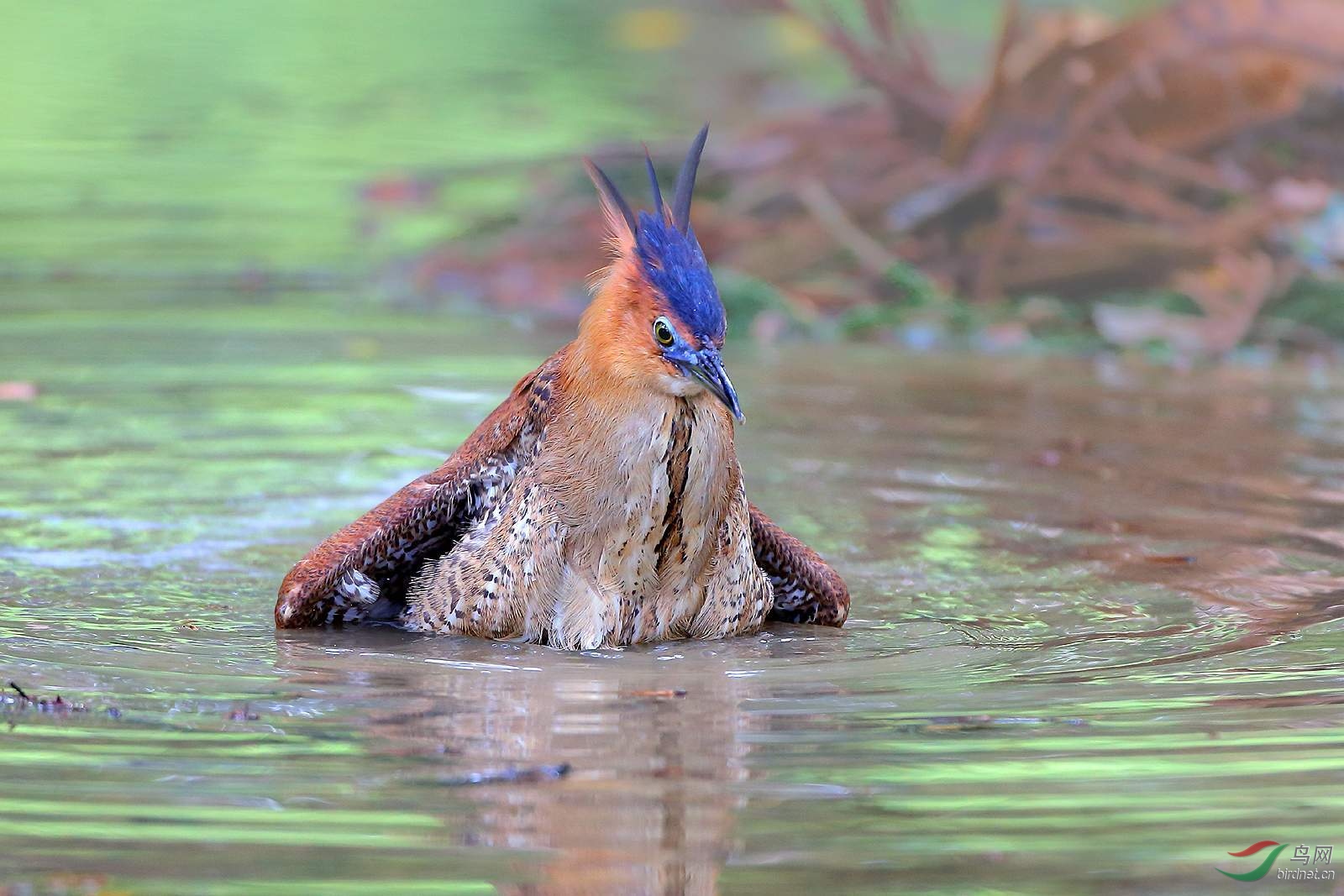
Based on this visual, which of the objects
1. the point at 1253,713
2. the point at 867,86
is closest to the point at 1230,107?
the point at 867,86

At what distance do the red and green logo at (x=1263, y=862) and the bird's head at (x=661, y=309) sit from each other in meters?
1.84

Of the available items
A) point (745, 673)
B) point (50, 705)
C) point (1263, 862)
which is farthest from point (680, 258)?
point (1263, 862)

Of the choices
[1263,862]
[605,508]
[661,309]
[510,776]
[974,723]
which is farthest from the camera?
[605,508]

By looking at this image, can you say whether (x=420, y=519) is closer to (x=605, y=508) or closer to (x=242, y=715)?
(x=605, y=508)

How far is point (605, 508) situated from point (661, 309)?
0.62 meters

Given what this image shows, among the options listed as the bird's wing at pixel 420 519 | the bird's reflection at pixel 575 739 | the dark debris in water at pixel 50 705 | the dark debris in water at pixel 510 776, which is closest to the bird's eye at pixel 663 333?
the bird's wing at pixel 420 519

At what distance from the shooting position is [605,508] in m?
5.90

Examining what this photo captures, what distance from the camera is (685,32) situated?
789 inches

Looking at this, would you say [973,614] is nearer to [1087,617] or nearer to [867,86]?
[1087,617]

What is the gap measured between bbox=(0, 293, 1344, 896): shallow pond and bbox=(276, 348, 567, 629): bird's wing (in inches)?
6.4

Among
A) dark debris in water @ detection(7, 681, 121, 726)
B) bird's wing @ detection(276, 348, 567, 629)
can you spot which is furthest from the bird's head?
dark debris in water @ detection(7, 681, 121, 726)

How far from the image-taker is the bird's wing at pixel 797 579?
649 centimetres

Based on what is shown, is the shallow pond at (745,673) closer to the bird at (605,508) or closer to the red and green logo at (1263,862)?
the red and green logo at (1263,862)

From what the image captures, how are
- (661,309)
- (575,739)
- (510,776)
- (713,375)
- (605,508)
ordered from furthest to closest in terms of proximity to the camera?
1. (605,508)
2. (661,309)
3. (713,375)
4. (575,739)
5. (510,776)
